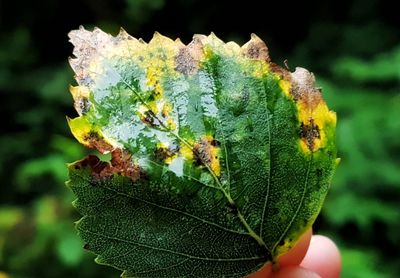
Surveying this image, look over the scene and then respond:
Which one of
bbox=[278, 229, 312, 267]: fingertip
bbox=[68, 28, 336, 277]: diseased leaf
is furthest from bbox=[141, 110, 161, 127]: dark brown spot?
bbox=[278, 229, 312, 267]: fingertip

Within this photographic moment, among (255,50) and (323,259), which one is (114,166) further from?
(323,259)

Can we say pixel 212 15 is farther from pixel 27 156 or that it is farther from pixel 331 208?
pixel 331 208

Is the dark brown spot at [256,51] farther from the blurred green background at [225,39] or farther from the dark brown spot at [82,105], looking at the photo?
the blurred green background at [225,39]

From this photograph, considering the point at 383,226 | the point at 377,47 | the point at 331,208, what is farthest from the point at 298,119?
the point at 377,47

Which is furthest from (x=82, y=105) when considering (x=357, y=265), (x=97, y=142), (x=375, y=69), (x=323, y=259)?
(x=375, y=69)

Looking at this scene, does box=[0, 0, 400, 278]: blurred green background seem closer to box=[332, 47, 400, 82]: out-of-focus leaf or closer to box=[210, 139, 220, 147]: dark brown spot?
box=[332, 47, 400, 82]: out-of-focus leaf

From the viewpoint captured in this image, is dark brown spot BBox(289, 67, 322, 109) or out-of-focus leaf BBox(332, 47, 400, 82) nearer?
dark brown spot BBox(289, 67, 322, 109)

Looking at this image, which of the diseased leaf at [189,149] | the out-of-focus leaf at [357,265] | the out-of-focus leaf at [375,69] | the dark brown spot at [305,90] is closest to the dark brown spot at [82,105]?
the diseased leaf at [189,149]

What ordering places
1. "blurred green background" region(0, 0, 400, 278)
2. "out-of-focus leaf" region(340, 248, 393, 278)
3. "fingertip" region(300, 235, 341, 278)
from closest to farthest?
"fingertip" region(300, 235, 341, 278) < "out-of-focus leaf" region(340, 248, 393, 278) < "blurred green background" region(0, 0, 400, 278)
